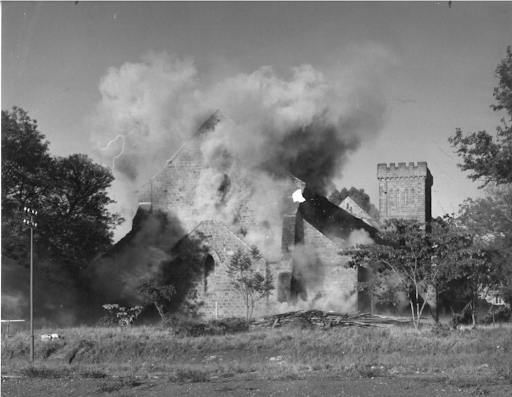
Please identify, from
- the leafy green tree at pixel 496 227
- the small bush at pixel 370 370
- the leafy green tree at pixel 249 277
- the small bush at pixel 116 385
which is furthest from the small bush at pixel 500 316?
the small bush at pixel 116 385

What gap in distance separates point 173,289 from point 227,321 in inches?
134

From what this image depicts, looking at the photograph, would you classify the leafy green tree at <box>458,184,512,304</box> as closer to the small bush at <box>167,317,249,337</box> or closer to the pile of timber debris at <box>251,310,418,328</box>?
the pile of timber debris at <box>251,310,418,328</box>

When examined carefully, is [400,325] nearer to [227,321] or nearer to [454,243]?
[454,243]

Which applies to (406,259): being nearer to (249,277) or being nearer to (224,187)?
(249,277)

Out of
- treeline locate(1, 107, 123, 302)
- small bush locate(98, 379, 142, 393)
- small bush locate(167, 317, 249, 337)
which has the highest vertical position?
treeline locate(1, 107, 123, 302)

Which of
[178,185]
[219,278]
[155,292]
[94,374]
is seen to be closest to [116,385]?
[94,374]

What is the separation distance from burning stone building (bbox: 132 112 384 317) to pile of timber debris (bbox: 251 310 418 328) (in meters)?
1.38

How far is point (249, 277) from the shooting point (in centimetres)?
2838

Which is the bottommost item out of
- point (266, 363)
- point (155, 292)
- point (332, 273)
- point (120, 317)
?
point (266, 363)

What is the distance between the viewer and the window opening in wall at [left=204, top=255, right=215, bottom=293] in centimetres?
2889

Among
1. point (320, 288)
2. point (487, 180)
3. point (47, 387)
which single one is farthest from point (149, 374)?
point (487, 180)

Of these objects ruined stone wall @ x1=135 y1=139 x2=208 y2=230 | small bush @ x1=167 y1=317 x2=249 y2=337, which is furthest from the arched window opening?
small bush @ x1=167 y1=317 x2=249 y2=337

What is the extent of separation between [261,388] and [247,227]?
1462 centimetres

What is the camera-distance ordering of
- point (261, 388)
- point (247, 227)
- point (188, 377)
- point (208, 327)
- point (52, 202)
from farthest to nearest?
point (247, 227)
point (52, 202)
point (208, 327)
point (188, 377)
point (261, 388)
